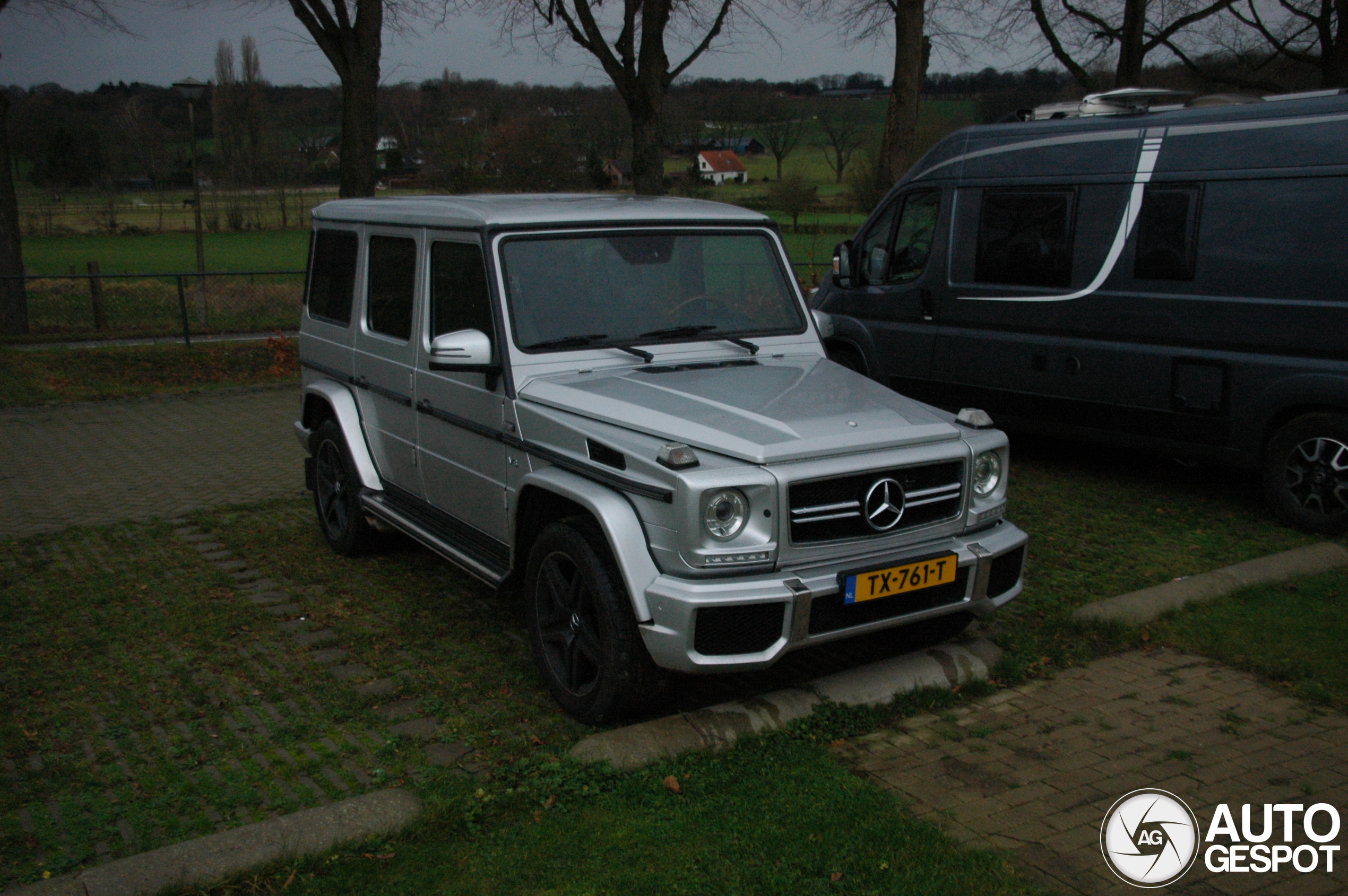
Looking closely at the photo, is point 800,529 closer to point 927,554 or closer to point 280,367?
point 927,554

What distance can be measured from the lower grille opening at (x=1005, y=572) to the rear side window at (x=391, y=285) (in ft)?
10.5

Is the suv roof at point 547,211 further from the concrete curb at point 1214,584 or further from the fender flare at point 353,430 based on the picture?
the concrete curb at point 1214,584

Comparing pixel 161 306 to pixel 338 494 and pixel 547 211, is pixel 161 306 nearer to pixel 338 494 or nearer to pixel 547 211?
pixel 338 494

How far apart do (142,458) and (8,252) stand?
1137 cm

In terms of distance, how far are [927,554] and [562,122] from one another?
73.4 feet

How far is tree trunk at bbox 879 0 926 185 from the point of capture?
48.5 ft

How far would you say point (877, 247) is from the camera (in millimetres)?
9969

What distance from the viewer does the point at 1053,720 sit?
4.63m

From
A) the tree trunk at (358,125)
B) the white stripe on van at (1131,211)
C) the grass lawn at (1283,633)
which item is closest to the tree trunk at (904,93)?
the white stripe on van at (1131,211)

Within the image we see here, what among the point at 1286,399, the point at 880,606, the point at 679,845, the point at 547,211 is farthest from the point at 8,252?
the point at 679,845

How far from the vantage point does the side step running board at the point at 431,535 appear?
5164mm

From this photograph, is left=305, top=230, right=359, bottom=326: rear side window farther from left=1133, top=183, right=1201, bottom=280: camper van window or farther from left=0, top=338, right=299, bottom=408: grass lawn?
left=0, top=338, right=299, bottom=408: grass lawn

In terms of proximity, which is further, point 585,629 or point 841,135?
point 841,135

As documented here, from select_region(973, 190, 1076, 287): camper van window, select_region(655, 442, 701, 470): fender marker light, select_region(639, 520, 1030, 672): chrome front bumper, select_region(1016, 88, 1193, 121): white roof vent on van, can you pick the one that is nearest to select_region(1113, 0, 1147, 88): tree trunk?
select_region(1016, 88, 1193, 121): white roof vent on van
